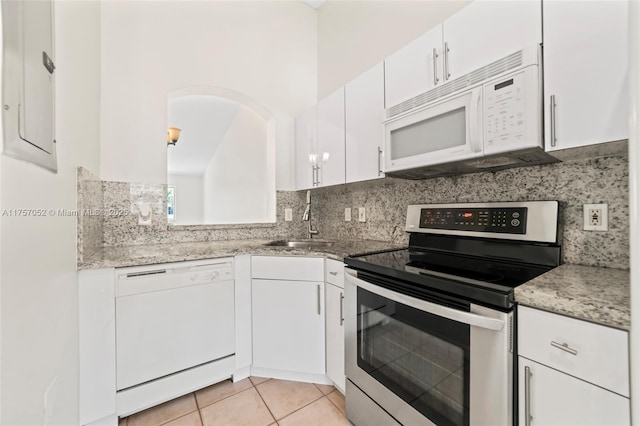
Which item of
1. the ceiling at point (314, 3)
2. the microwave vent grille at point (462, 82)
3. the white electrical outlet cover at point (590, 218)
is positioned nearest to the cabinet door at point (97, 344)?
the microwave vent grille at point (462, 82)

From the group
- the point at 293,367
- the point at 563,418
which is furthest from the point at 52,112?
the point at 563,418

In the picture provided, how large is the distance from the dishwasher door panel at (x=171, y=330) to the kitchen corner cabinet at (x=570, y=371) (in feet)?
4.95

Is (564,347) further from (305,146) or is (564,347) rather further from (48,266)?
(305,146)

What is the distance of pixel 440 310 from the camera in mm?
980

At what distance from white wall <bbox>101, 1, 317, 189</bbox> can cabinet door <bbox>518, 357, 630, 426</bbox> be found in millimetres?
2197

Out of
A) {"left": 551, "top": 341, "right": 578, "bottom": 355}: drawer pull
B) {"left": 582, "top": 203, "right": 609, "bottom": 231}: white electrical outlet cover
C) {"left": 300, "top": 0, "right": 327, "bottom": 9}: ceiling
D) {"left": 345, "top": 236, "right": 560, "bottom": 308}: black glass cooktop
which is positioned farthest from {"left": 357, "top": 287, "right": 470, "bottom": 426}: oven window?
{"left": 300, "top": 0, "right": 327, "bottom": 9}: ceiling

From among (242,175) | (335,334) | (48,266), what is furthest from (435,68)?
(242,175)

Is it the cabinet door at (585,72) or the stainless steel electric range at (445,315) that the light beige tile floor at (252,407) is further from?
the cabinet door at (585,72)

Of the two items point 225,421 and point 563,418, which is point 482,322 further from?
point 225,421

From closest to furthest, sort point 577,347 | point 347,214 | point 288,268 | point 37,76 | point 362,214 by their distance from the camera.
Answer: point 577,347
point 37,76
point 288,268
point 362,214
point 347,214

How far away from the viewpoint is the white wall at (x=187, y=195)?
6.32 m

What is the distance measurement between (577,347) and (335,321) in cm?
113

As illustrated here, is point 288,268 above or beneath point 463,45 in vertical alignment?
beneath

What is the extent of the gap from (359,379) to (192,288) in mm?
1062
